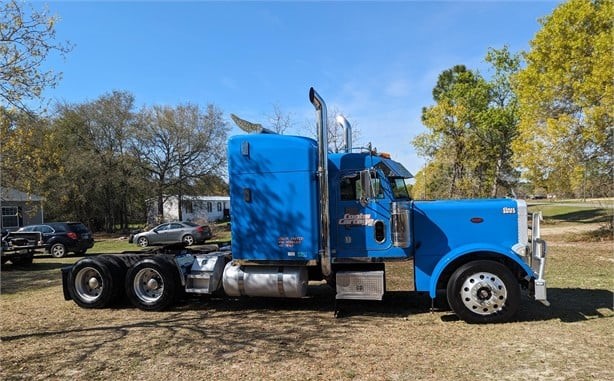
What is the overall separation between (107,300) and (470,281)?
21.6 feet

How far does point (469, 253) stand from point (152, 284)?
5.72 meters

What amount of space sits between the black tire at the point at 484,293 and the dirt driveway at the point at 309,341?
0.20 meters

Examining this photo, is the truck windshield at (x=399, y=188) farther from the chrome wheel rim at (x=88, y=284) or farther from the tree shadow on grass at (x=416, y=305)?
the chrome wheel rim at (x=88, y=284)

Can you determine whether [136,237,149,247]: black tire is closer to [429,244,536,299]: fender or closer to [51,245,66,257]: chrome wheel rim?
[51,245,66,257]: chrome wheel rim

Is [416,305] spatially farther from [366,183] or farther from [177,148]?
[177,148]

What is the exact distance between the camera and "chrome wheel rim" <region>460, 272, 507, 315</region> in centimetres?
689

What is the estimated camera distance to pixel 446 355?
5.62 metres

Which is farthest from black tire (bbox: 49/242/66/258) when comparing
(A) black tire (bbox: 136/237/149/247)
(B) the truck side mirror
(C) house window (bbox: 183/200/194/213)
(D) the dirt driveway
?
(C) house window (bbox: 183/200/194/213)

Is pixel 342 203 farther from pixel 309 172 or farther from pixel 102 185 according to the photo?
pixel 102 185

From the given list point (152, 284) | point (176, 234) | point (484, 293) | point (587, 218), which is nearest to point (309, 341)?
point (484, 293)

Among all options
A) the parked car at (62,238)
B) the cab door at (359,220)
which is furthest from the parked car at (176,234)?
the cab door at (359,220)

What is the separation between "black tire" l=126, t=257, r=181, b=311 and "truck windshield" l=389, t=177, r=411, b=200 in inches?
167

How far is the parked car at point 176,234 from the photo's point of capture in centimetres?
2533

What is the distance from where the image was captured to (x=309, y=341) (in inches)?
249
